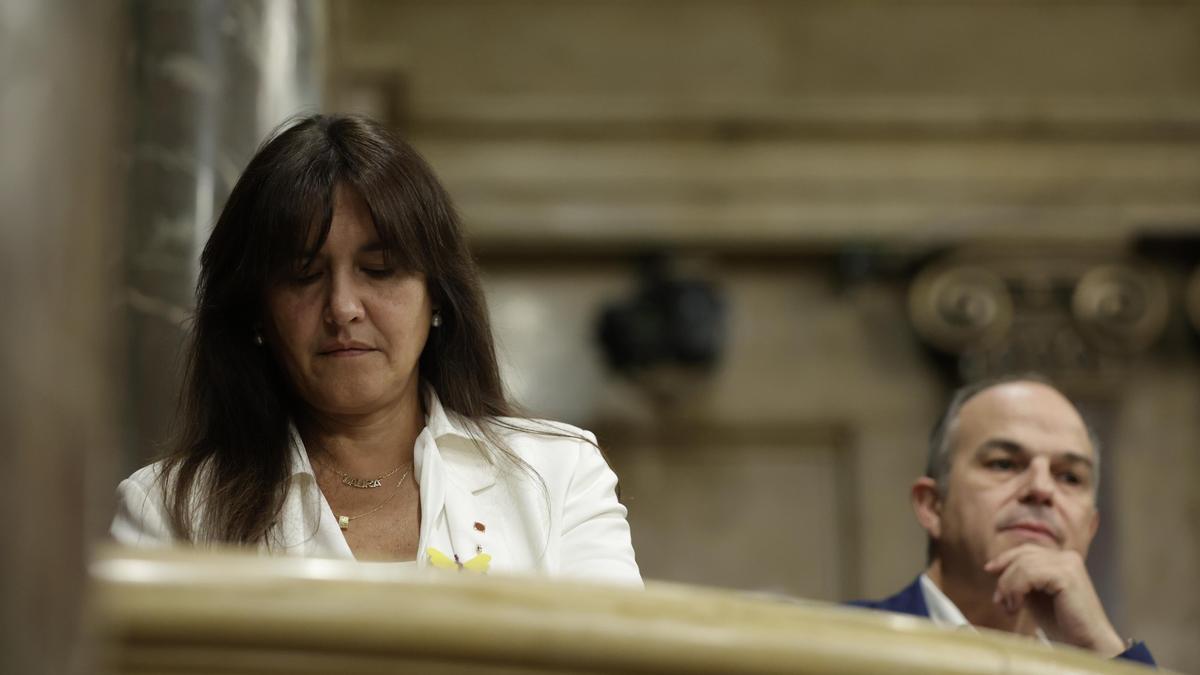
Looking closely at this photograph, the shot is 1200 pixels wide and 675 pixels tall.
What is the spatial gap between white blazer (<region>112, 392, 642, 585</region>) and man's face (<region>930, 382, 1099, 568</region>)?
113 cm

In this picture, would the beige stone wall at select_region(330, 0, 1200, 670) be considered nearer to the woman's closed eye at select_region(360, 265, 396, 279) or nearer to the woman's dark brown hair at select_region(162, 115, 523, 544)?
the woman's dark brown hair at select_region(162, 115, 523, 544)

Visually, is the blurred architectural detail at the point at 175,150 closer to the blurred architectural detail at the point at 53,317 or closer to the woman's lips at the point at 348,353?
the woman's lips at the point at 348,353

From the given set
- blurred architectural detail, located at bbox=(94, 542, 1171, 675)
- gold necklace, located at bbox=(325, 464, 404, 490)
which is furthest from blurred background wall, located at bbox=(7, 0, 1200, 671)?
blurred architectural detail, located at bbox=(94, 542, 1171, 675)

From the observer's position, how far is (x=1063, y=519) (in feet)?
10.1

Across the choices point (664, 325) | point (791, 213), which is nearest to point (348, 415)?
point (664, 325)

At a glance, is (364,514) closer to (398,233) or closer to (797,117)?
(398,233)

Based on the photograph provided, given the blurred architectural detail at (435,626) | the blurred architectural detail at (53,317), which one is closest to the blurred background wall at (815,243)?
the blurred architectural detail at (435,626)

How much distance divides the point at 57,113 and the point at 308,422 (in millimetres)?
1408

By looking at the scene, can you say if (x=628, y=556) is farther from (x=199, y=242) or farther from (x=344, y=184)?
(x=199, y=242)

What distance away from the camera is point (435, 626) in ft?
3.40

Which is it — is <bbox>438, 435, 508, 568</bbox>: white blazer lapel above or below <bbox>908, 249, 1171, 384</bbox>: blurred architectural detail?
below

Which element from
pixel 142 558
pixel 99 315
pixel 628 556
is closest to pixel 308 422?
pixel 628 556

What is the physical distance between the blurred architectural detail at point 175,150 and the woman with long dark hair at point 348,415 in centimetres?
114

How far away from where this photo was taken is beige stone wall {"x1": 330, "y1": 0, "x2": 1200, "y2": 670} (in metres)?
6.32
